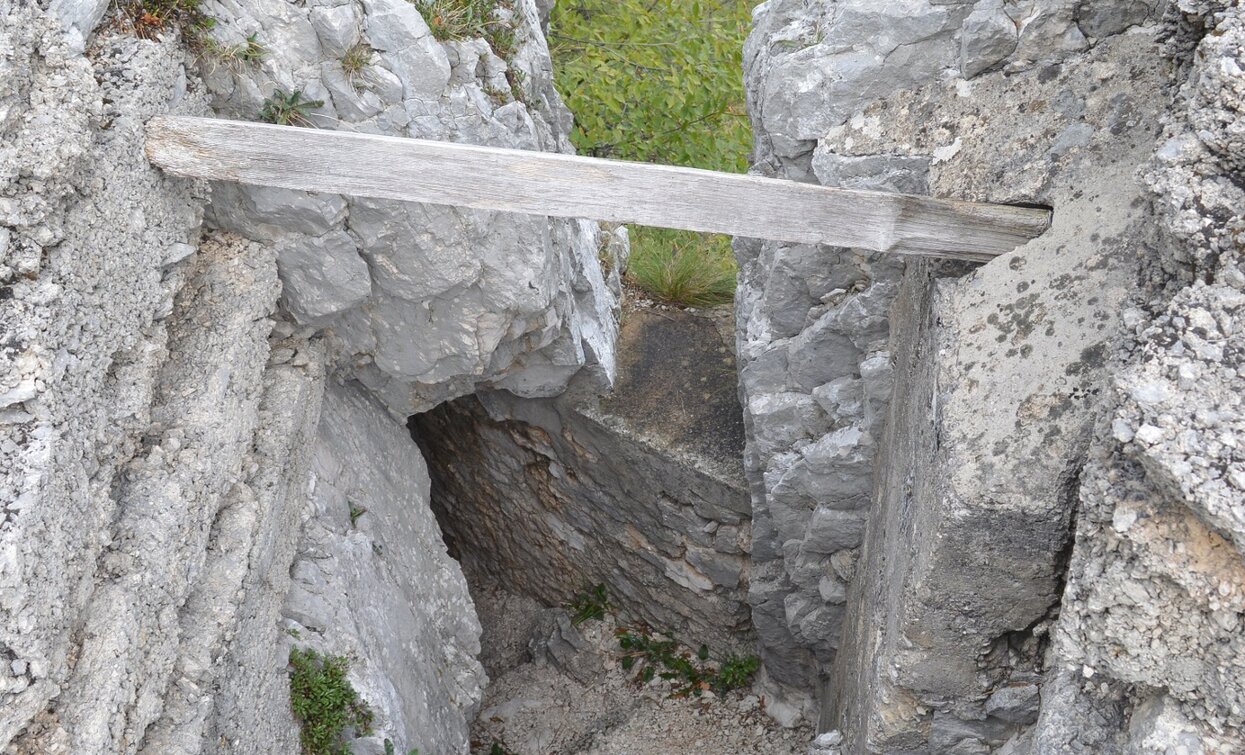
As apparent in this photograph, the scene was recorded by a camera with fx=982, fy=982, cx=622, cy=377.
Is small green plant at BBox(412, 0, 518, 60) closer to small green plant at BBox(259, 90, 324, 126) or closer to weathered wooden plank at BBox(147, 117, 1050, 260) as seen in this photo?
small green plant at BBox(259, 90, 324, 126)

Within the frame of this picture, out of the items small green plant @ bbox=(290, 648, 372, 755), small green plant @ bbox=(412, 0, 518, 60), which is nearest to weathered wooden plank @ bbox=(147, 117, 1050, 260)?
small green plant @ bbox=(412, 0, 518, 60)

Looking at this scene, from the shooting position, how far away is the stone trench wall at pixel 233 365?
7.92 feet

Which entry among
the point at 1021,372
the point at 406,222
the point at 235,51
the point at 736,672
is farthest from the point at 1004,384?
the point at 736,672

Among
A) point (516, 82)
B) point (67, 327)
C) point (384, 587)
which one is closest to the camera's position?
point (67, 327)

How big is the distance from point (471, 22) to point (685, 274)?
193cm

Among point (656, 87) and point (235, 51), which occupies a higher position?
point (656, 87)

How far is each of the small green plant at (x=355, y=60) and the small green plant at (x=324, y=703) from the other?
2029 mm

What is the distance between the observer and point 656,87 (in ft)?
18.8

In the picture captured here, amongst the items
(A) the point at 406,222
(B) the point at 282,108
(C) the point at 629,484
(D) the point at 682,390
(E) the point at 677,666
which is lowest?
(E) the point at 677,666

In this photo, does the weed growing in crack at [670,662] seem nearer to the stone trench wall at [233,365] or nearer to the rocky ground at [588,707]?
the rocky ground at [588,707]

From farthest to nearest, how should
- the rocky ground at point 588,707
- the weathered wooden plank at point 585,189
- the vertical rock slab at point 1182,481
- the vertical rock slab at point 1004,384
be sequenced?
the rocky ground at point 588,707 < the weathered wooden plank at point 585,189 < the vertical rock slab at point 1004,384 < the vertical rock slab at point 1182,481

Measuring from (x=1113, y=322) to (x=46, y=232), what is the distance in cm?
271

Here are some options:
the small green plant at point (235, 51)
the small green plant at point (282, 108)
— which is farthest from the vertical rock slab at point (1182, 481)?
the small green plant at point (235, 51)

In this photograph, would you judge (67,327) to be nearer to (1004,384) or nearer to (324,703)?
(324,703)
